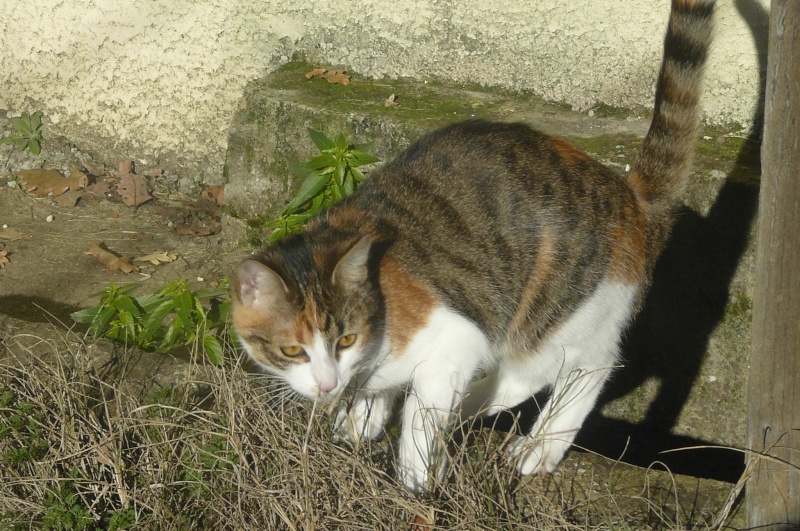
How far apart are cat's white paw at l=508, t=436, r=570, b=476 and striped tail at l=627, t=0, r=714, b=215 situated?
876 millimetres

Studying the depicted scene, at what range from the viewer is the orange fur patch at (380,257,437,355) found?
2742 millimetres

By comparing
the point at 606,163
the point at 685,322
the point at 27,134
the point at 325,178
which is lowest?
the point at 685,322

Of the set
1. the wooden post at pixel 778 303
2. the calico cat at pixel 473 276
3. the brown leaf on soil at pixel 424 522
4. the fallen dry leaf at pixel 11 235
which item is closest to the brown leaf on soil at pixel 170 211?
the fallen dry leaf at pixel 11 235

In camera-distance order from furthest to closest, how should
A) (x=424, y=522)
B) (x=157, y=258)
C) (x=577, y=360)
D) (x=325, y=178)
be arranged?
(x=157, y=258), (x=325, y=178), (x=577, y=360), (x=424, y=522)

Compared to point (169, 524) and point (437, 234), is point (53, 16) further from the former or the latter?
point (169, 524)

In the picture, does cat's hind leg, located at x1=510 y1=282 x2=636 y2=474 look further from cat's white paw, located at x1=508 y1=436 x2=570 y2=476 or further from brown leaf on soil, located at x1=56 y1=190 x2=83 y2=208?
brown leaf on soil, located at x1=56 y1=190 x2=83 y2=208

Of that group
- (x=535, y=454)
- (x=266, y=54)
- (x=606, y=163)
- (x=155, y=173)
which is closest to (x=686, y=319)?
(x=606, y=163)

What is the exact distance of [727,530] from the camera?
2.60 metres

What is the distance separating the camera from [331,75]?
4.70 metres

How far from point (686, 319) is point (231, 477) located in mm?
2162

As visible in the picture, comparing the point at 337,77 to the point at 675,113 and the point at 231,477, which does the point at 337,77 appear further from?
the point at 231,477

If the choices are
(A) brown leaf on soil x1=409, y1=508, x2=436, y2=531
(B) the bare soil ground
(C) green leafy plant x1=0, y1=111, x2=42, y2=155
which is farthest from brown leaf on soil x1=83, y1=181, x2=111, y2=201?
(A) brown leaf on soil x1=409, y1=508, x2=436, y2=531

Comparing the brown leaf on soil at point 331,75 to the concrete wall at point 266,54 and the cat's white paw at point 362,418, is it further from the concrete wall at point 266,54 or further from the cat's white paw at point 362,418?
the cat's white paw at point 362,418

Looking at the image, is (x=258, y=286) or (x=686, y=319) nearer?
(x=258, y=286)
